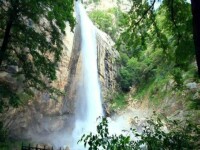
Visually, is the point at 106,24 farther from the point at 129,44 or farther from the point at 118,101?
the point at 129,44

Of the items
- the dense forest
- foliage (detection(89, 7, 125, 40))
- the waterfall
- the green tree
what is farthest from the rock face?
the green tree

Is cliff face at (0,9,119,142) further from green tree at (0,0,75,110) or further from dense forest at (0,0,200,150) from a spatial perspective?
green tree at (0,0,75,110)

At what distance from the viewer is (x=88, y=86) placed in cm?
2623

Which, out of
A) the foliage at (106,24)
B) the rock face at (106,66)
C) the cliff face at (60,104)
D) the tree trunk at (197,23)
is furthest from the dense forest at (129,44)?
the foliage at (106,24)

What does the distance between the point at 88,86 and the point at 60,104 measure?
5.09 meters

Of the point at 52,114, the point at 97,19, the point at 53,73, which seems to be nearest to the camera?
the point at 53,73

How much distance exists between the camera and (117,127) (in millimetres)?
24625

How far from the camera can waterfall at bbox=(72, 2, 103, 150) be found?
23.9 m

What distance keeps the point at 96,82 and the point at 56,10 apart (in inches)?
704

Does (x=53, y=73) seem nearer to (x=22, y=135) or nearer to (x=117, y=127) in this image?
(x=22, y=135)

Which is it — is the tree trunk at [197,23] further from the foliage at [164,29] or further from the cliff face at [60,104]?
the cliff face at [60,104]

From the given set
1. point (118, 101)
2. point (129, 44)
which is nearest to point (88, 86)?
point (118, 101)

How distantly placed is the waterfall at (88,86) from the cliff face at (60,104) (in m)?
0.71

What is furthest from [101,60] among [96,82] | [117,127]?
[117,127]
